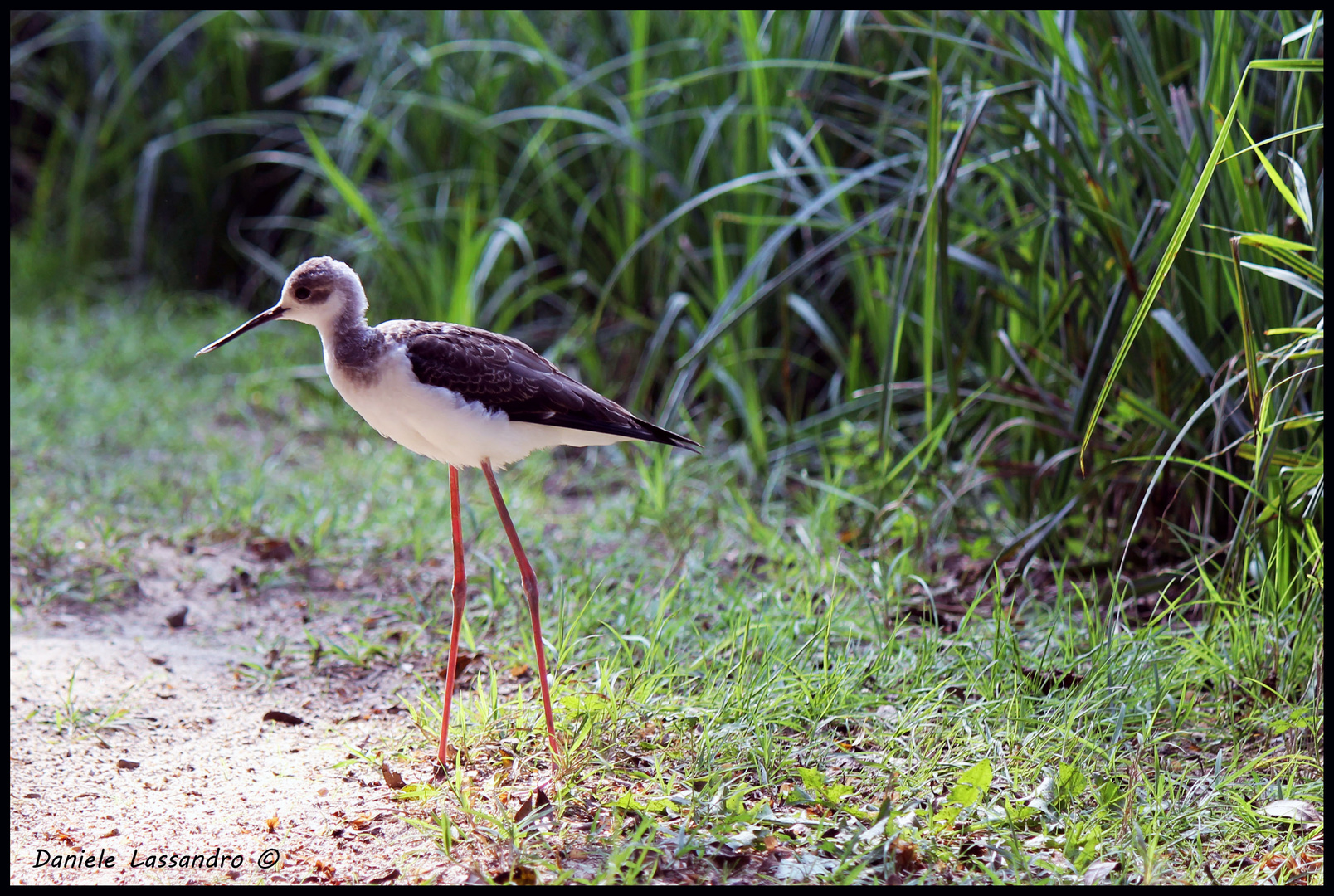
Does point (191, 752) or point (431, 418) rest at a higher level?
point (431, 418)

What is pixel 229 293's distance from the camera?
22.9ft

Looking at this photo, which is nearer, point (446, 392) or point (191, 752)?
point (446, 392)

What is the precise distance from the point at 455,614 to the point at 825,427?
8.13 ft

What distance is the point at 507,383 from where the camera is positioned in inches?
102

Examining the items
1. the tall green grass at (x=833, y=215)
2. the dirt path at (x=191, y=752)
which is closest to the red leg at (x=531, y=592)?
the dirt path at (x=191, y=752)

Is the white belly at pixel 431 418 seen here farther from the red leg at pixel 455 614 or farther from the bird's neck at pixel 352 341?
the red leg at pixel 455 614

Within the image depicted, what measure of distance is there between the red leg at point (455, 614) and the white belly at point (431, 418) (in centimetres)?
15

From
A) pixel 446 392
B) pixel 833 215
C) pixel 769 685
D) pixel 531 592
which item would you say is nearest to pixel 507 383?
pixel 446 392

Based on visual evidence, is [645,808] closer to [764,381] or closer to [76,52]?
[764,381]

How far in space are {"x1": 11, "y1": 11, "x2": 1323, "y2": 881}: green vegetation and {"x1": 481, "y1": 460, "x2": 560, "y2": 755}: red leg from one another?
0.31 ft

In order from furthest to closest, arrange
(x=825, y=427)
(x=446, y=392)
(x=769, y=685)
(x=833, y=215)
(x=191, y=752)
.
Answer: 1. (x=825, y=427)
2. (x=833, y=215)
3. (x=191, y=752)
4. (x=769, y=685)
5. (x=446, y=392)

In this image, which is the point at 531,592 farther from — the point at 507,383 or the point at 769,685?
the point at 769,685

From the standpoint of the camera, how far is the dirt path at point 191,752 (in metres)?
2.26

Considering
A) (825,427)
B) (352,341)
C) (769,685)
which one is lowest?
(825,427)
